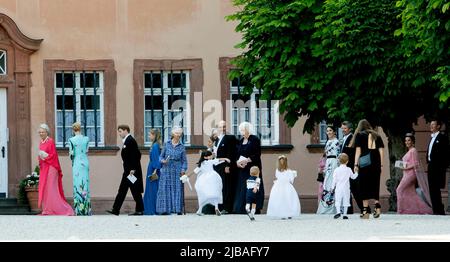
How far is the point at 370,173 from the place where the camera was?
29391mm

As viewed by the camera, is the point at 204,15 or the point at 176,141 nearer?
the point at 176,141

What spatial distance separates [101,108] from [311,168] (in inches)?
181

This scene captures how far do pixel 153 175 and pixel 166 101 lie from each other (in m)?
6.59

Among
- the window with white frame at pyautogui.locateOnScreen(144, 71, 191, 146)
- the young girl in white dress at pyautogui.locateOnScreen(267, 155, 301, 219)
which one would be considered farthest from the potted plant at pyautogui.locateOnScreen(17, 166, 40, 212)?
the young girl in white dress at pyautogui.locateOnScreen(267, 155, 301, 219)

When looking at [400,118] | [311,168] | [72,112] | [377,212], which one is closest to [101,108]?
[72,112]

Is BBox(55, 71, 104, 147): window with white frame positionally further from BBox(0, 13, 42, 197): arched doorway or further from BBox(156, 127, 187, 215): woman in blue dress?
BBox(156, 127, 187, 215): woman in blue dress

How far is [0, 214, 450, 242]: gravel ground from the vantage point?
2392 cm

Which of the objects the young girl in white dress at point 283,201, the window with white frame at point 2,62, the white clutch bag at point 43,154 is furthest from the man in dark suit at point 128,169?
the window with white frame at point 2,62

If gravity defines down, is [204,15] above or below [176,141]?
above

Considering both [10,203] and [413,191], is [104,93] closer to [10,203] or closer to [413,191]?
[10,203]

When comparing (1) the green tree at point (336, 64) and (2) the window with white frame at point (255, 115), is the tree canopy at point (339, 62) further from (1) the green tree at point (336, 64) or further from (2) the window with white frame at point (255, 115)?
(2) the window with white frame at point (255, 115)

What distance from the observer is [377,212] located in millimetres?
29219
